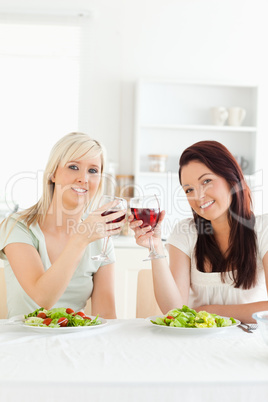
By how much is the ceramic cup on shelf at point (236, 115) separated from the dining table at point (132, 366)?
272 centimetres

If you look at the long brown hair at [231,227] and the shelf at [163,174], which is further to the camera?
the shelf at [163,174]

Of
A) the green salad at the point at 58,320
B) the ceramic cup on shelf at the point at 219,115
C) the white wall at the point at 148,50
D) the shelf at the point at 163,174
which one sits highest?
the white wall at the point at 148,50

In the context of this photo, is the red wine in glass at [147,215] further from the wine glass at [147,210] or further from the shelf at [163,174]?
the shelf at [163,174]

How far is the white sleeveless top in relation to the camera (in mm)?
1754

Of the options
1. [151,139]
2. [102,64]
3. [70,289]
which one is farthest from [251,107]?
[70,289]

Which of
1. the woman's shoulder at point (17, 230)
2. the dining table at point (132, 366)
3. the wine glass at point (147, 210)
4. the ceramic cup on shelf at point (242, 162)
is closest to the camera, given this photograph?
the dining table at point (132, 366)

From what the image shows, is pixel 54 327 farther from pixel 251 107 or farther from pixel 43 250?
pixel 251 107

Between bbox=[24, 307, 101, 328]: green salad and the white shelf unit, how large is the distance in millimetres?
2556

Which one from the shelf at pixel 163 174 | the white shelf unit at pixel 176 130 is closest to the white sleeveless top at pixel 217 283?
the shelf at pixel 163 174

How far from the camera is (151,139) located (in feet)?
12.7

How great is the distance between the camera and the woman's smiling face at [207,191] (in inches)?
71.3

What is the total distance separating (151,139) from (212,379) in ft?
10.2

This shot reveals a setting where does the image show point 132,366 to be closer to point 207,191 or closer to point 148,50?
point 207,191

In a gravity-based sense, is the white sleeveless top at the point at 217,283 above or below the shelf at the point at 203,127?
below
